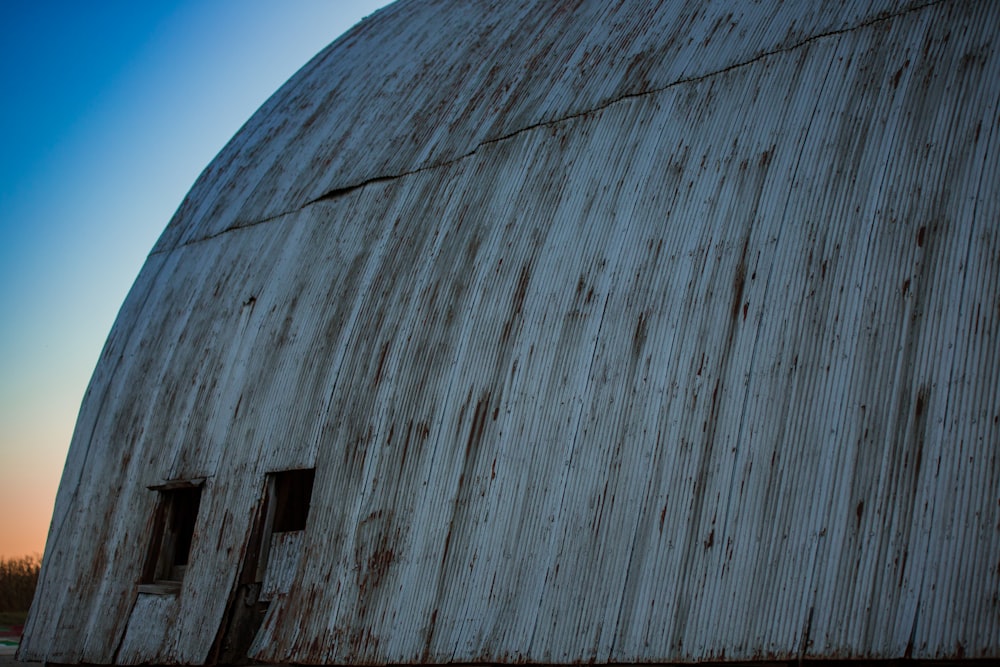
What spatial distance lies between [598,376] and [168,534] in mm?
5956

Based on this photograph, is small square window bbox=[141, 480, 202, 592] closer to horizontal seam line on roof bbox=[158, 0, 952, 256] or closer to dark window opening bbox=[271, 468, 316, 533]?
dark window opening bbox=[271, 468, 316, 533]

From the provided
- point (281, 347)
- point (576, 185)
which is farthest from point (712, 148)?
point (281, 347)

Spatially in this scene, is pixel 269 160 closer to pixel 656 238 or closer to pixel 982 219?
pixel 656 238

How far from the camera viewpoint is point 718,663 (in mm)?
5160

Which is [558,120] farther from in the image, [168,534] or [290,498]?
[168,534]

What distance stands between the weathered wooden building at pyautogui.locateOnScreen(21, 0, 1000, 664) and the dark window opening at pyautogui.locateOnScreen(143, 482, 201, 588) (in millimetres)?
42

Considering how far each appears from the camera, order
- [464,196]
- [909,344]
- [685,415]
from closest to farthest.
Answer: [909,344] < [685,415] < [464,196]

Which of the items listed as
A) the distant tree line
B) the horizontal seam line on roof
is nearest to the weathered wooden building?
the horizontal seam line on roof

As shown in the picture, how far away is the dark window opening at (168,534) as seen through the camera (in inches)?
398

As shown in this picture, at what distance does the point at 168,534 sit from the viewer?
10.2 meters

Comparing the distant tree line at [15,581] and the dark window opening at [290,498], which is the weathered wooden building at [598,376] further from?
the distant tree line at [15,581]

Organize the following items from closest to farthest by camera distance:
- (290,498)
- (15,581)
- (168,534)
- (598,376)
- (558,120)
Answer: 1. (598,376)
2. (558,120)
3. (290,498)
4. (168,534)
5. (15,581)

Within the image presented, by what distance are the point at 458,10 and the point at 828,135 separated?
7.55m

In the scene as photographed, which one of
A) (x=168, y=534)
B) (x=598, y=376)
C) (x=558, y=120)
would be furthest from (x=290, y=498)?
(x=558, y=120)
